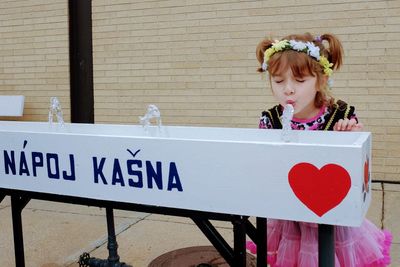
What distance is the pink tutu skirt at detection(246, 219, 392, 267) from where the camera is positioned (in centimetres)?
188

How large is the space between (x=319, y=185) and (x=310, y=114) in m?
0.69

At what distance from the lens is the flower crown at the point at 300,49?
1.92 m

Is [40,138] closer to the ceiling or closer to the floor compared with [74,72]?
closer to the floor

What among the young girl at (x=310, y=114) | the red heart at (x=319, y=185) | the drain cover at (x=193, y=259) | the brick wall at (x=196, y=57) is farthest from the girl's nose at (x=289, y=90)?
the brick wall at (x=196, y=57)

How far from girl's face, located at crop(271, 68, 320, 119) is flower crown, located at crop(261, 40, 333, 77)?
0.09 meters

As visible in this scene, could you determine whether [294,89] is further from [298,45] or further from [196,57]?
[196,57]

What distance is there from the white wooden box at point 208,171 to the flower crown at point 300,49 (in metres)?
0.30

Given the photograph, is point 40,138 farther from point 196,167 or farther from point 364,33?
point 364,33

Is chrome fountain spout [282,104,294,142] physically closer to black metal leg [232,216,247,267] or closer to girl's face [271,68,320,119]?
girl's face [271,68,320,119]

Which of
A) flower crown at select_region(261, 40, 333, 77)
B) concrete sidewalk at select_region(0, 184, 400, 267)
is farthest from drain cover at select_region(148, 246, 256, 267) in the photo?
flower crown at select_region(261, 40, 333, 77)

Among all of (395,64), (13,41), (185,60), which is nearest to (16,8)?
(13,41)

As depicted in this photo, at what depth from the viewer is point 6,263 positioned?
124 inches

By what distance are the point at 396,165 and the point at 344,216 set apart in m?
3.66

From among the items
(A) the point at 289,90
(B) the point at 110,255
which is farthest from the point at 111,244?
(A) the point at 289,90
